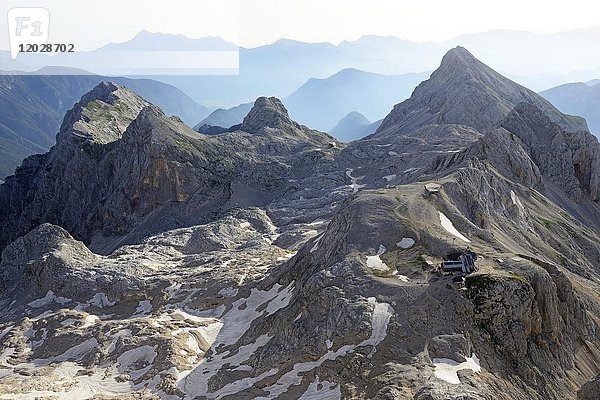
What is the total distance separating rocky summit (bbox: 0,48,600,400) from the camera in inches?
1737

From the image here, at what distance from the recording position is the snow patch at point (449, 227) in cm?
6257

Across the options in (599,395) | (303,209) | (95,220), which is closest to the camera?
(599,395)

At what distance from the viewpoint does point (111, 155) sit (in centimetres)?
15450

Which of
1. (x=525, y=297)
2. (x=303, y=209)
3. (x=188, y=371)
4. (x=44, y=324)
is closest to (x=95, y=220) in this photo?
(x=303, y=209)

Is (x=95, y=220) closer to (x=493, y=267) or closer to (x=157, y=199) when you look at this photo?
(x=157, y=199)

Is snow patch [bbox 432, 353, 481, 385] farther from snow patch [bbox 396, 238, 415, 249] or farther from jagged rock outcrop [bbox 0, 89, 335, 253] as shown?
jagged rock outcrop [bbox 0, 89, 335, 253]

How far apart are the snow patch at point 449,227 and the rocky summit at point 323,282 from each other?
34cm

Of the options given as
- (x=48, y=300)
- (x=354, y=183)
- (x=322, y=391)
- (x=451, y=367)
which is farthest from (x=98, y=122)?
(x=451, y=367)

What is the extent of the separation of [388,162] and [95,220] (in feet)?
276

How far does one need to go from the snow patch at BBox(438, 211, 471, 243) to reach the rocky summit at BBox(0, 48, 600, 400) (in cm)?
34

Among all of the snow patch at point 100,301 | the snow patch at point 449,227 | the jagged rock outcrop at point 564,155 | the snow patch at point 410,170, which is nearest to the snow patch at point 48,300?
the snow patch at point 100,301

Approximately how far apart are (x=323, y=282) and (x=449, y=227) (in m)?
20.6

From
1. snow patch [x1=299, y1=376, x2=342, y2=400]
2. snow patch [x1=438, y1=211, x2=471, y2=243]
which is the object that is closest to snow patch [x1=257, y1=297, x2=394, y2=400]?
snow patch [x1=299, y1=376, x2=342, y2=400]

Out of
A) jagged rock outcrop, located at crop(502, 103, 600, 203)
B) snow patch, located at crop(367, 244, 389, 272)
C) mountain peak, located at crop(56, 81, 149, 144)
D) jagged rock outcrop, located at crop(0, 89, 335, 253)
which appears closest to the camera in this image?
snow patch, located at crop(367, 244, 389, 272)
